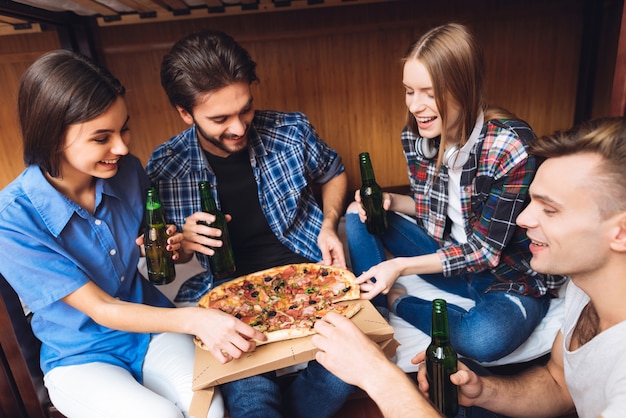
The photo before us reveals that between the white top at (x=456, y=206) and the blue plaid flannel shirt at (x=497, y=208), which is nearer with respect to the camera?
the blue plaid flannel shirt at (x=497, y=208)

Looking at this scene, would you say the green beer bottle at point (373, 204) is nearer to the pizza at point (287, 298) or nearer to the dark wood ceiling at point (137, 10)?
the pizza at point (287, 298)

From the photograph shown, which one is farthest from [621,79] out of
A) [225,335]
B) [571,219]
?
[225,335]

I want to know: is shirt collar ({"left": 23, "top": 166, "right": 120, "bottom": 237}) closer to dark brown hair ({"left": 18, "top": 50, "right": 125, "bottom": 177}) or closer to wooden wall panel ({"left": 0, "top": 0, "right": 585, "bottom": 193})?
dark brown hair ({"left": 18, "top": 50, "right": 125, "bottom": 177})

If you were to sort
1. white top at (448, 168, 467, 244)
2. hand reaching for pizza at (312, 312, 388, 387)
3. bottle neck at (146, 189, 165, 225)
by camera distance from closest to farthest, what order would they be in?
hand reaching for pizza at (312, 312, 388, 387) → bottle neck at (146, 189, 165, 225) → white top at (448, 168, 467, 244)

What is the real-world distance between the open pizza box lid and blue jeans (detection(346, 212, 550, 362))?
33 centimetres

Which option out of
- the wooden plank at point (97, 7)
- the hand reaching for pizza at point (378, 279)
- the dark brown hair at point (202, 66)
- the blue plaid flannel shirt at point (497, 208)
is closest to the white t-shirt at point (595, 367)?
the blue plaid flannel shirt at point (497, 208)

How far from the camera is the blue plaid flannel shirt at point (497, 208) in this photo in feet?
4.66

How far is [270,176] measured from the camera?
70.7 inches

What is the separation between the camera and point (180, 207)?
5.77ft

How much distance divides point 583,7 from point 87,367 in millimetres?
2785

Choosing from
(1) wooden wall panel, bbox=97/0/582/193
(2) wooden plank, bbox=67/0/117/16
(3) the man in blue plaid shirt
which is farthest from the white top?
(2) wooden plank, bbox=67/0/117/16

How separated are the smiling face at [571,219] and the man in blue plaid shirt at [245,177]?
74 centimetres

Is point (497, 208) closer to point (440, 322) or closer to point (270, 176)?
point (440, 322)

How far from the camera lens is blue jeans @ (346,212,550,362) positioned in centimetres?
144
